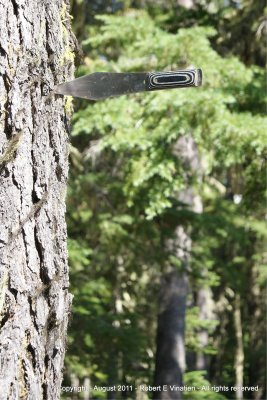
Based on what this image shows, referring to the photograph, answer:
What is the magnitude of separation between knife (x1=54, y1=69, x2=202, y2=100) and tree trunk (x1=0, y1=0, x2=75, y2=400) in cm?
7

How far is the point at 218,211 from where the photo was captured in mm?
12828

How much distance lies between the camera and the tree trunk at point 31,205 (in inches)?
87.0


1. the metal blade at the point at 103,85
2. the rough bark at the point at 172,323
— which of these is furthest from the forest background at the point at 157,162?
the metal blade at the point at 103,85

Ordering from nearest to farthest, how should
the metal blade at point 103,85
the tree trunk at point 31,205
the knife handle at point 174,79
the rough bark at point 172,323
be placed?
the tree trunk at point 31,205, the knife handle at point 174,79, the metal blade at point 103,85, the rough bark at point 172,323

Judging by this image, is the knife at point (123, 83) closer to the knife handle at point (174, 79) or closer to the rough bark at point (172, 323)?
the knife handle at point (174, 79)

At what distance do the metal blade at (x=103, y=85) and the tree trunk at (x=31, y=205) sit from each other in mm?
58

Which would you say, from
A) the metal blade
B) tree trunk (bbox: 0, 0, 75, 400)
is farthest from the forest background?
tree trunk (bbox: 0, 0, 75, 400)

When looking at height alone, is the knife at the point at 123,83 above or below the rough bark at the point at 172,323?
above

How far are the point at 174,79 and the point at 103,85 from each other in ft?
0.97

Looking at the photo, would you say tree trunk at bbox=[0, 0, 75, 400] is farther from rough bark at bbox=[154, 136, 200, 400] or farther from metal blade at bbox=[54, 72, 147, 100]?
rough bark at bbox=[154, 136, 200, 400]

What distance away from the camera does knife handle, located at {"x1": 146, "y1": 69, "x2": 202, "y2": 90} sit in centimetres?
235

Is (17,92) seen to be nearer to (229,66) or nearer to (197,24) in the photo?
(229,66)

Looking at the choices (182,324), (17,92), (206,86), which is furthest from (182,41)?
(17,92)

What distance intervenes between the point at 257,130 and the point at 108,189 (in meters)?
2.76
